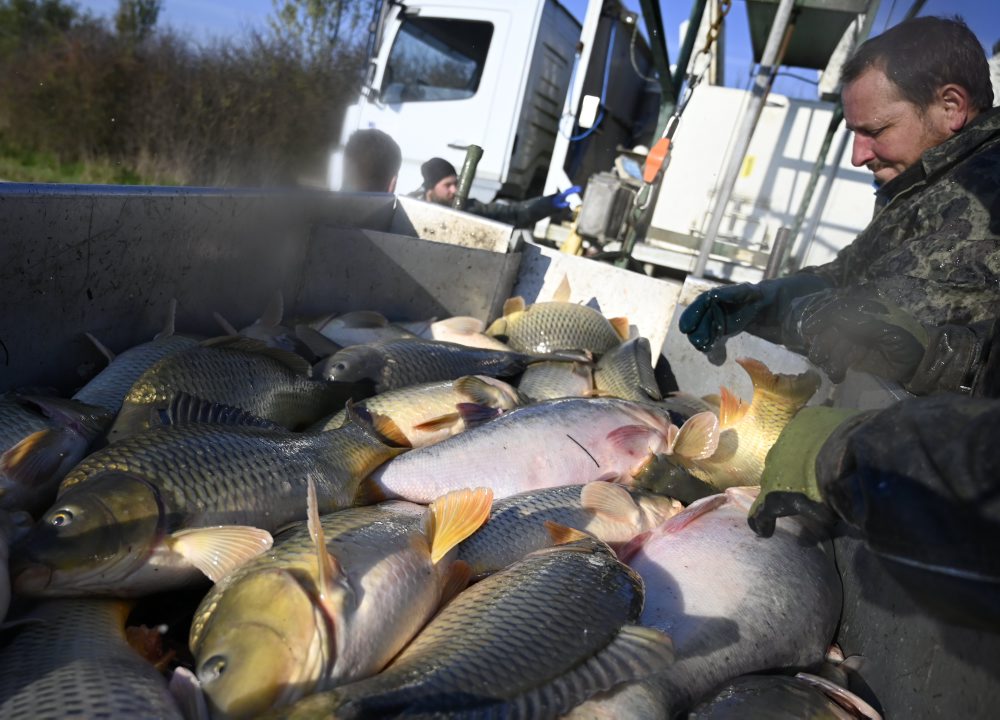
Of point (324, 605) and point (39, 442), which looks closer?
point (324, 605)

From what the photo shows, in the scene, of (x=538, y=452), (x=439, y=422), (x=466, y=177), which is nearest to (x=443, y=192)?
(x=466, y=177)

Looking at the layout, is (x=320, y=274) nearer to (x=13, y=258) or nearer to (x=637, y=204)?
(x=13, y=258)

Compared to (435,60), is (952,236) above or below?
below

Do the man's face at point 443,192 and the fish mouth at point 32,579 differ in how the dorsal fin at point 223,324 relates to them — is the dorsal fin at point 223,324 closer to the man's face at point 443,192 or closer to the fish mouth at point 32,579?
the fish mouth at point 32,579

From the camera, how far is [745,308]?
11.5 ft

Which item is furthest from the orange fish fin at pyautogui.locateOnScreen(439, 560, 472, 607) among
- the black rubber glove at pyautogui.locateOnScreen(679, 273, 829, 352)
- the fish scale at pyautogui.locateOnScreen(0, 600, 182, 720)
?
the black rubber glove at pyautogui.locateOnScreen(679, 273, 829, 352)

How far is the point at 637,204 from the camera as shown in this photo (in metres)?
5.90

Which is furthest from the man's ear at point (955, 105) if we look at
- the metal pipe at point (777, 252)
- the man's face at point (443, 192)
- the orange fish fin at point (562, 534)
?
the man's face at point (443, 192)

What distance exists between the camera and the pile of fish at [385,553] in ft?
4.82

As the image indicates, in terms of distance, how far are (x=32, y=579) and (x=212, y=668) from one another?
0.50m

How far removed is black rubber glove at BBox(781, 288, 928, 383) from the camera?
236 cm

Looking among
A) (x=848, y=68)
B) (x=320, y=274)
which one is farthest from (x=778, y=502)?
(x=320, y=274)

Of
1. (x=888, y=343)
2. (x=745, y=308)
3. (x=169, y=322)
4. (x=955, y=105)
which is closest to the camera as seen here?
(x=888, y=343)

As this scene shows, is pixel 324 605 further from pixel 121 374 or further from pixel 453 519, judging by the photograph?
pixel 121 374
